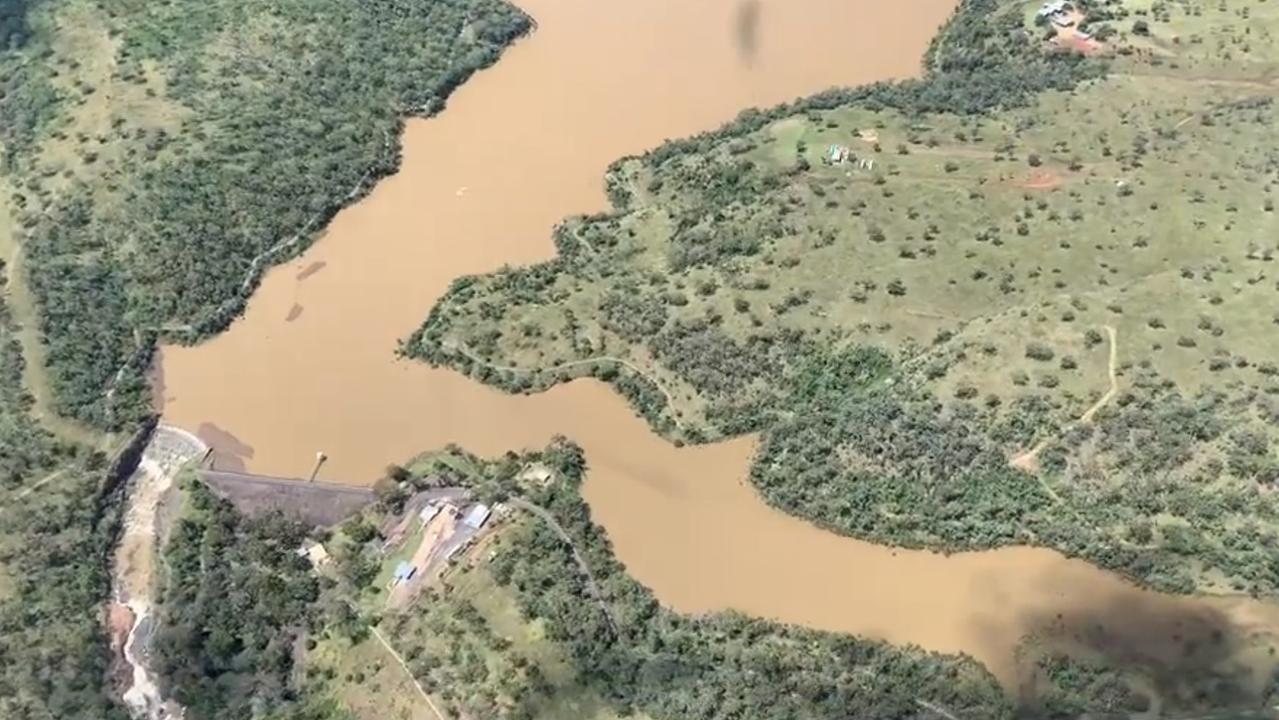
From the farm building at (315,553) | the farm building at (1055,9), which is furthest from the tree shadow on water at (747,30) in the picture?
the farm building at (315,553)

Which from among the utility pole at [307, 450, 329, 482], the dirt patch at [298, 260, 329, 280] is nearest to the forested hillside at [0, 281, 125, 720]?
the utility pole at [307, 450, 329, 482]

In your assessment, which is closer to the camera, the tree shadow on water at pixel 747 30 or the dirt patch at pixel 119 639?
the dirt patch at pixel 119 639

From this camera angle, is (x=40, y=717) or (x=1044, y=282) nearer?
(x=40, y=717)

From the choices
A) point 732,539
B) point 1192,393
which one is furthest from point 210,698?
point 1192,393

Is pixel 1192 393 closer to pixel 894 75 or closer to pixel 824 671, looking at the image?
pixel 824 671

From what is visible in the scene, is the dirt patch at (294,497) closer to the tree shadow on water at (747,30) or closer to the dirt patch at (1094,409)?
the dirt patch at (1094,409)

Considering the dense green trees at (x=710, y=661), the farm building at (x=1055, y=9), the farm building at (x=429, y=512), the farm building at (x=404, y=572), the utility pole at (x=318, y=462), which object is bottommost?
the dense green trees at (x=710, y=661)

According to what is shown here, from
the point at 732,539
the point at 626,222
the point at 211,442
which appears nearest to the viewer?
the point at 732,539
